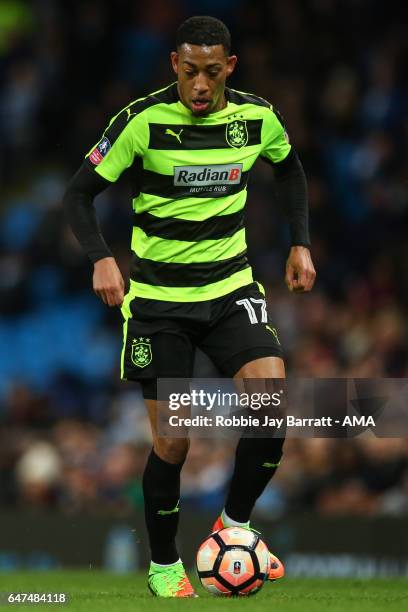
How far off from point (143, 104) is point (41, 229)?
7706 mm

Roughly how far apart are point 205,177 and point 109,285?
709mm

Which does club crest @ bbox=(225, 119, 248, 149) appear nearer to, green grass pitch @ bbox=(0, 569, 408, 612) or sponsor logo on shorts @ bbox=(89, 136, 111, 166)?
sponsor logo on shorts @ bbox=(89, 136, 111, 166)

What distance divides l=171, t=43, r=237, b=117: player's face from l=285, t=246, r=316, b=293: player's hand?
0.78m

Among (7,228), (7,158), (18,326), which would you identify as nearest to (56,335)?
(18,326)

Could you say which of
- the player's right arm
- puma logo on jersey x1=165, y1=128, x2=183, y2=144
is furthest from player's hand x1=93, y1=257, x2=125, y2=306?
puma logo on jersey x1=165, y1=128, x2=183, y2=144

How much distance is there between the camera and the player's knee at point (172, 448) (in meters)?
6.40

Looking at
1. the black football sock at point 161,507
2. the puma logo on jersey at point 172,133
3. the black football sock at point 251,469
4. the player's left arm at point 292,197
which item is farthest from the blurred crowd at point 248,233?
the puma logo on jersey at point 172,133

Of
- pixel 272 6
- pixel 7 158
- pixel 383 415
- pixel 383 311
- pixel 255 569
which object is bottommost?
pixel 255 569

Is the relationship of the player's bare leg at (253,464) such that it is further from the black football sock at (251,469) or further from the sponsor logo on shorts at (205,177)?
the sponsor logo on shorts at (205,177)

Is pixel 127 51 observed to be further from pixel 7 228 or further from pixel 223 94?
pixel 223 94

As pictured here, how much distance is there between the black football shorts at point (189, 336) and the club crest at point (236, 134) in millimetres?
656

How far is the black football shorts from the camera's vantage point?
6.42 m

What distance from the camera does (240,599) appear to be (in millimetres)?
6180

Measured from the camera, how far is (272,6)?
13758 millimetres
